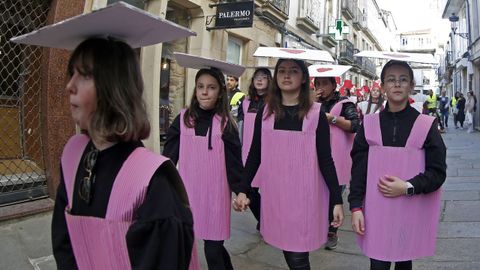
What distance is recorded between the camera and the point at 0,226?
15.2ft

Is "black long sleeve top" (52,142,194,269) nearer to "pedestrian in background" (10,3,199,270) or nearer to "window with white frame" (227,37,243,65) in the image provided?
"pedestrian in background" (10,3,199,270)

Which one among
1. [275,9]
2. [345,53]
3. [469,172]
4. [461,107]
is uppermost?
[345,53]

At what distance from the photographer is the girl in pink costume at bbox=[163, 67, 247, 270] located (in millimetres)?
3467

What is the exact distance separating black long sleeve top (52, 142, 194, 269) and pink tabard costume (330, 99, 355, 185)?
3911mm

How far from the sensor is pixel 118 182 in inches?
54.6

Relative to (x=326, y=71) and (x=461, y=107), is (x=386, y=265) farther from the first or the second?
(x=461, y=107)

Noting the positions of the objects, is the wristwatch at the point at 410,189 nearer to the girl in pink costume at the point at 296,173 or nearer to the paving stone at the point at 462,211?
the girl in pink costume at the point at 296,173

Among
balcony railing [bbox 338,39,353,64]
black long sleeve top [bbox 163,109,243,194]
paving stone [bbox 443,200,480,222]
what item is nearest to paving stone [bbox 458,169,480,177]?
paving stone [bbox 443,200,480,222]

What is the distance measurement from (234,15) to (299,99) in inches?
298

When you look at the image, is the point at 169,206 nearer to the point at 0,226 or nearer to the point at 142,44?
the point at 142,44

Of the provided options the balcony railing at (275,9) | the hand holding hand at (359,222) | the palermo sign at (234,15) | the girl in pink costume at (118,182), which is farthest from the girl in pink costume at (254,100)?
the balcony railing at (275,9)

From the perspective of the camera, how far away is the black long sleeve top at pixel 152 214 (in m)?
1.34

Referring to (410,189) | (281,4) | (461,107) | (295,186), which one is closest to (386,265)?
(410,189)

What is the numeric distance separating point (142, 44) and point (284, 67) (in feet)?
5.91
